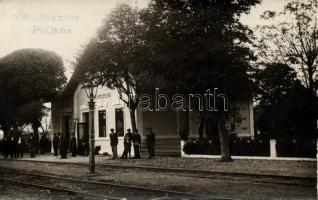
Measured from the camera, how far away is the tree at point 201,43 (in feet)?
60.2

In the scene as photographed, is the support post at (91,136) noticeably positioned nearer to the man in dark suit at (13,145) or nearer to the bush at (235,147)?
the bush at (235,147)

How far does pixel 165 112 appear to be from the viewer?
30484 millimetres

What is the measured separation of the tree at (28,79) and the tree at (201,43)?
19.2 meters

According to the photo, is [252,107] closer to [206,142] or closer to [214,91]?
[206,142]

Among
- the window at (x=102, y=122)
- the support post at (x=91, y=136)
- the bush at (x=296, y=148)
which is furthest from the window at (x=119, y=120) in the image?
the support post at (x=91, y=136)

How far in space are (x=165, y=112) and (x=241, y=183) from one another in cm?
1757

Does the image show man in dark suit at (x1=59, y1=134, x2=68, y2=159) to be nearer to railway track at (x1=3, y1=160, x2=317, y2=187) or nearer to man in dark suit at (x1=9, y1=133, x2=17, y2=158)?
man in dark suit at (x1=9, y1=133, x2=17, y2=158)

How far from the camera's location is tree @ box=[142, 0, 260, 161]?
1836cm

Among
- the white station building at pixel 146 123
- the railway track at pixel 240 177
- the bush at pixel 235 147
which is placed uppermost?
the white station building at pixel 146 123

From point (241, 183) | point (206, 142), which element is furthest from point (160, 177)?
point (206, 142)

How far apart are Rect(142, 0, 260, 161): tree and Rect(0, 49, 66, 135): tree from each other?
19215 millimetres

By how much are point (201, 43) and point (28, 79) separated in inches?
861

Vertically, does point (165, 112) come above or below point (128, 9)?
below

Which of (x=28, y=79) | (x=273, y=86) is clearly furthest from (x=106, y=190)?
(x=28, y=79)
